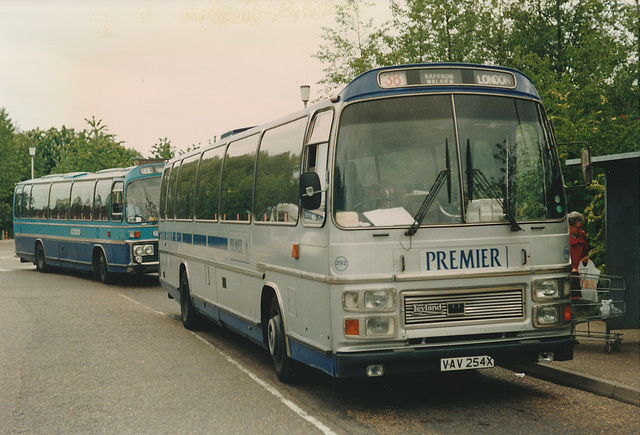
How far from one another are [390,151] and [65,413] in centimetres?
378

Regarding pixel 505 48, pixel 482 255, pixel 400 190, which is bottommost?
pixel 482 255

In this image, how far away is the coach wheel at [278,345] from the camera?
8.40 metres

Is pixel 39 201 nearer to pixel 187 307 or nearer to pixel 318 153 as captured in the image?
pixel 187 307

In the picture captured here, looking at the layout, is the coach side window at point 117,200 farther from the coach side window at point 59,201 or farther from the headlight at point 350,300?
the headlight at point 350,300

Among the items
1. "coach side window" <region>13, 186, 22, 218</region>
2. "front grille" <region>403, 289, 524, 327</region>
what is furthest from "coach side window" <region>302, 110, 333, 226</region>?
"coach side window" <region>13, 186, 22, 218</region>

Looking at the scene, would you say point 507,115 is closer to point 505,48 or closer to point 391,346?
point 391,346

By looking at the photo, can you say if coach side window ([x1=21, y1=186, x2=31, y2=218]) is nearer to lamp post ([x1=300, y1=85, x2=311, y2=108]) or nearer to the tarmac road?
lamp post ([x1=300, y1=85, x2=311, y2=108])

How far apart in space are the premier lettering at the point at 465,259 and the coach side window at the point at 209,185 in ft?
16.1

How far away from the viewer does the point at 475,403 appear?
7520 millimetres

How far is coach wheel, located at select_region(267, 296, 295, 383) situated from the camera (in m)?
8.40

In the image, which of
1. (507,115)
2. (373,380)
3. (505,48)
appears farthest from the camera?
(505,48)

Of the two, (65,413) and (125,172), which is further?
(125,172)

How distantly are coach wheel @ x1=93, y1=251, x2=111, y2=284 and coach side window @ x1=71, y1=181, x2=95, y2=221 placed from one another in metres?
1.14

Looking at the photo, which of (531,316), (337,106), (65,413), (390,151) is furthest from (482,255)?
(65,413)
